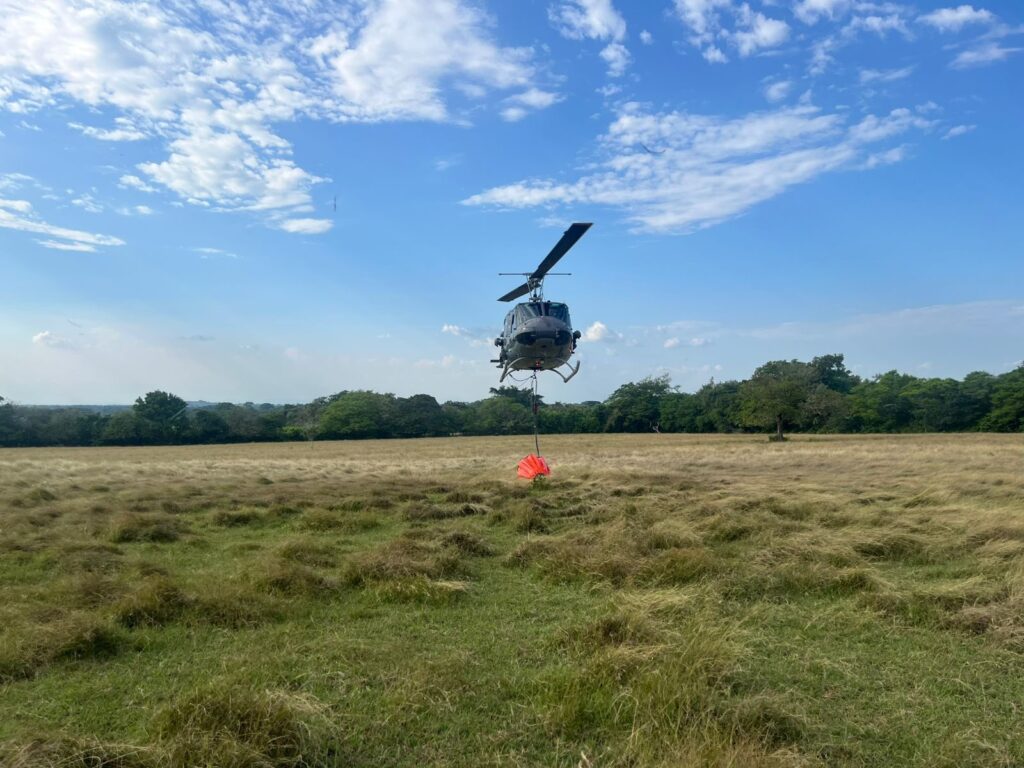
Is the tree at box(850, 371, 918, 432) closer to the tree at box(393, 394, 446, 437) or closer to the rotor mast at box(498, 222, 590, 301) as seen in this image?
the tree at box(393, 394, 446, 437)

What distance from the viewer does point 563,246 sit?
1305cm

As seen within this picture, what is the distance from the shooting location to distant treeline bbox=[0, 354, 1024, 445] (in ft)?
194

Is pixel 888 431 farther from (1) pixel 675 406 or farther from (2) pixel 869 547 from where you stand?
(2) pixel 869 547

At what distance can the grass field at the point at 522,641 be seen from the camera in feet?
13.6

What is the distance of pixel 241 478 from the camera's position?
23.5 m

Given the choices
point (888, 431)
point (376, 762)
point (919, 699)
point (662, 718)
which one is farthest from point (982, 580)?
point (888, 431)

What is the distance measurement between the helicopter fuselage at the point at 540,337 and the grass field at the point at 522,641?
468cm

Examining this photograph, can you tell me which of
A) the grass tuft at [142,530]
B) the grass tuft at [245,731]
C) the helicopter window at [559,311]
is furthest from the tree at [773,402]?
the grass tuft at [245,731]

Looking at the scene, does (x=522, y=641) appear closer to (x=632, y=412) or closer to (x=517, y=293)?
(x=517, y=293)

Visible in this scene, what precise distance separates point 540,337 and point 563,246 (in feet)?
9.75

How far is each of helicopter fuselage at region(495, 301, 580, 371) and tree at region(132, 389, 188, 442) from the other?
66.4 m

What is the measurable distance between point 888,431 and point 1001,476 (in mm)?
58871

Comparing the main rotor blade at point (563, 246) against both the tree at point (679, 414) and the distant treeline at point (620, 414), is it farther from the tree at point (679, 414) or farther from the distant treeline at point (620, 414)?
the tree at point (679, 414)

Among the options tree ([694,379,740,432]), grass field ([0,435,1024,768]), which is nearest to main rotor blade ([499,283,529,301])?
grass field ([0,435,1024,768])
